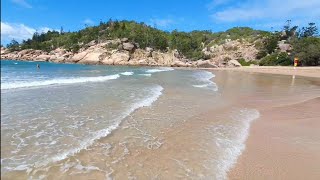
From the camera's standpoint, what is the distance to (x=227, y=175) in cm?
632

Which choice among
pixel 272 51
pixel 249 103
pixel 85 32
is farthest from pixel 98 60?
pixel 249 103

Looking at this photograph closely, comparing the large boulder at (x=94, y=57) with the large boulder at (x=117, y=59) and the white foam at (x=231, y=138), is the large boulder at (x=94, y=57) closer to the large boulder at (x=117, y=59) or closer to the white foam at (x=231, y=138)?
the large boulder at (x=117, y=59)

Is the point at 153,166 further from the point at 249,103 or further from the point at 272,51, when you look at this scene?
the point at 272,51

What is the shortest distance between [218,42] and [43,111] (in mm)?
123512

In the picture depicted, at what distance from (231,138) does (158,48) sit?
4478 inches

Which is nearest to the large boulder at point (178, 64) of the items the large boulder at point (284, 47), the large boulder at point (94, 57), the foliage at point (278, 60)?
the foliage at point (278, 60)

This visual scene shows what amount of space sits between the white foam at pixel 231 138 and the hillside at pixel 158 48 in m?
67.8

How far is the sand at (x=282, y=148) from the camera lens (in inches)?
255

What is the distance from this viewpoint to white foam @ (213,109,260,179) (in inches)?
273

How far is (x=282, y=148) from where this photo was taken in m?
8.14

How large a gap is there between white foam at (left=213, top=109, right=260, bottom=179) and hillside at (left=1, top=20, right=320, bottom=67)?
67.8m

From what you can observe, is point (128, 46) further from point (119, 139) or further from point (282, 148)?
point (282, 148)

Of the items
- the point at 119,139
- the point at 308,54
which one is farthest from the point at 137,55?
the point at 119,139

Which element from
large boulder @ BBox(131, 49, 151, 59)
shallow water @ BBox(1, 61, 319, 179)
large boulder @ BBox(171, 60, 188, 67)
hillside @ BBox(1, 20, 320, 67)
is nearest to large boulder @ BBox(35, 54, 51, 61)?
hillside @ BBox(1, 20, 320, 67)
